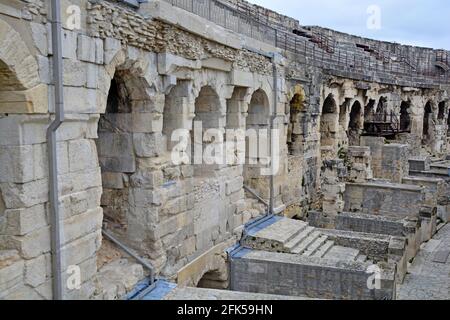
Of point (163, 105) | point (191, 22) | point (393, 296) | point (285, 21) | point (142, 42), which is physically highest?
point (285, 21)

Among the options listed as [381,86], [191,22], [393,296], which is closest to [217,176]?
[191,22]

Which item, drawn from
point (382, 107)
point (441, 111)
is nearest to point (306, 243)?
point (382, 107)

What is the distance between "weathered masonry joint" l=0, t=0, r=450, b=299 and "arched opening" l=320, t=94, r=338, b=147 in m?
0.08

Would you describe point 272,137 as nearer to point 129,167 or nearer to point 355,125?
point 129,167

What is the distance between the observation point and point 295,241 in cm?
995

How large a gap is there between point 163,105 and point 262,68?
172 inches

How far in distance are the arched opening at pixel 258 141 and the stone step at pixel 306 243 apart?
1.53m

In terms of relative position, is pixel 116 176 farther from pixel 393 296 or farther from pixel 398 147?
pixel 398 147

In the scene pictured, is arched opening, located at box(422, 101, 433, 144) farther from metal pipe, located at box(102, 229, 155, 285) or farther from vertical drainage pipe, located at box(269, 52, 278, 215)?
metal pipe, located at box(102, 229, 155, 285)

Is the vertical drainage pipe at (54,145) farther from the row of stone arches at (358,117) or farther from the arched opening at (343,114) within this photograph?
the arched opening at (343,114)

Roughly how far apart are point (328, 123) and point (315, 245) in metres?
6.98

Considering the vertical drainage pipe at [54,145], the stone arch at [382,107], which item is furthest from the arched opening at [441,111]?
the vertical drainage pipe at [54,145]

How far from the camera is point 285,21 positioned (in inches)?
760

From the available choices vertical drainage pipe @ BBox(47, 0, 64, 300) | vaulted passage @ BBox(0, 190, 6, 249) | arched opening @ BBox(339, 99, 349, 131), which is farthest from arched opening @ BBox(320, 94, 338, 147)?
vaulted passage @ BBox(0, 190, 6, 249)
